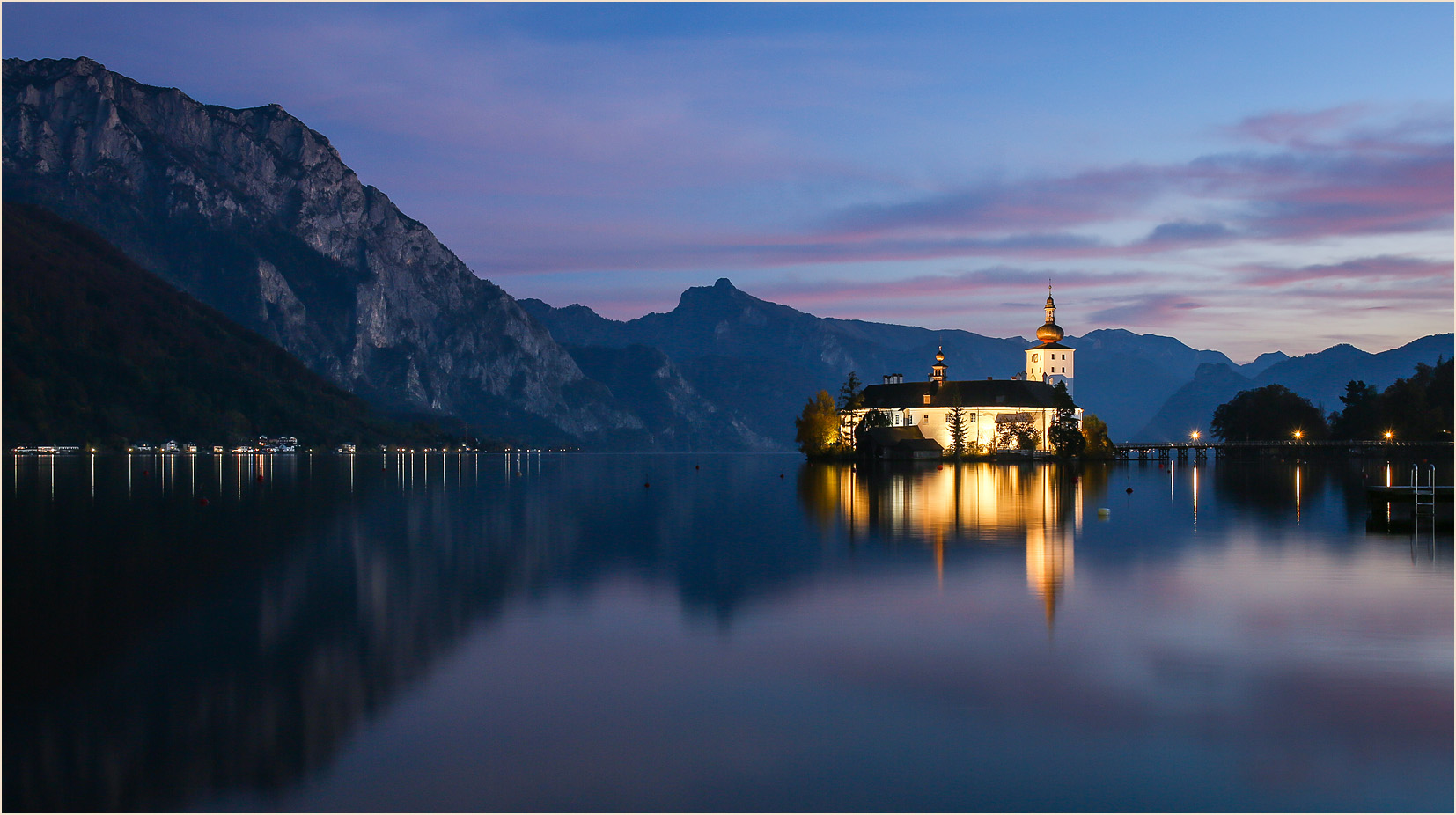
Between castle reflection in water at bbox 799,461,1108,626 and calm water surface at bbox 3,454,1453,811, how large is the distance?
68cm

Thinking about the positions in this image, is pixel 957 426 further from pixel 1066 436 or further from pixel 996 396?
pixel 1066 436

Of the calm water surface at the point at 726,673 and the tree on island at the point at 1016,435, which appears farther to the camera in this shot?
the tree on island at the point at 1016,435

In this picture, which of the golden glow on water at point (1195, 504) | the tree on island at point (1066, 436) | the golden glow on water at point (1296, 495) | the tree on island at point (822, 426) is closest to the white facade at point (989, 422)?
the tree on island at point (1066, 436)

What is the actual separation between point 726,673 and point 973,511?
158ft

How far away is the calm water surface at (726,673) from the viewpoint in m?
16.9

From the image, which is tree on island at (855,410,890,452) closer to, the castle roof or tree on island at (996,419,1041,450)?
the castle roof

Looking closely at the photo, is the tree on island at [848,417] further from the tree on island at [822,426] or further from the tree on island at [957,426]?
the tree on island at [957,426]

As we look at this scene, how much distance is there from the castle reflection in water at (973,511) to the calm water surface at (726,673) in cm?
68

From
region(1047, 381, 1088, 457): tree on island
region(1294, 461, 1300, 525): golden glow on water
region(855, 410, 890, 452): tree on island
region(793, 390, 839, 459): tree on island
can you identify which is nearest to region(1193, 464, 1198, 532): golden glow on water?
region(1294, 461, 1300, 525): golden glow on water

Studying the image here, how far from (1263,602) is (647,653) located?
1904 cm

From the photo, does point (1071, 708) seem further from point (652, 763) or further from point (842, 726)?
point (652, 763)

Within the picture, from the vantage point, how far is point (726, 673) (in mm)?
24375

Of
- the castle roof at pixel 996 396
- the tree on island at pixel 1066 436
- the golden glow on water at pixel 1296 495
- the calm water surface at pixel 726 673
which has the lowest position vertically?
the golden glow on water at pixel 1296 495

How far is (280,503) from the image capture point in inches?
3103
